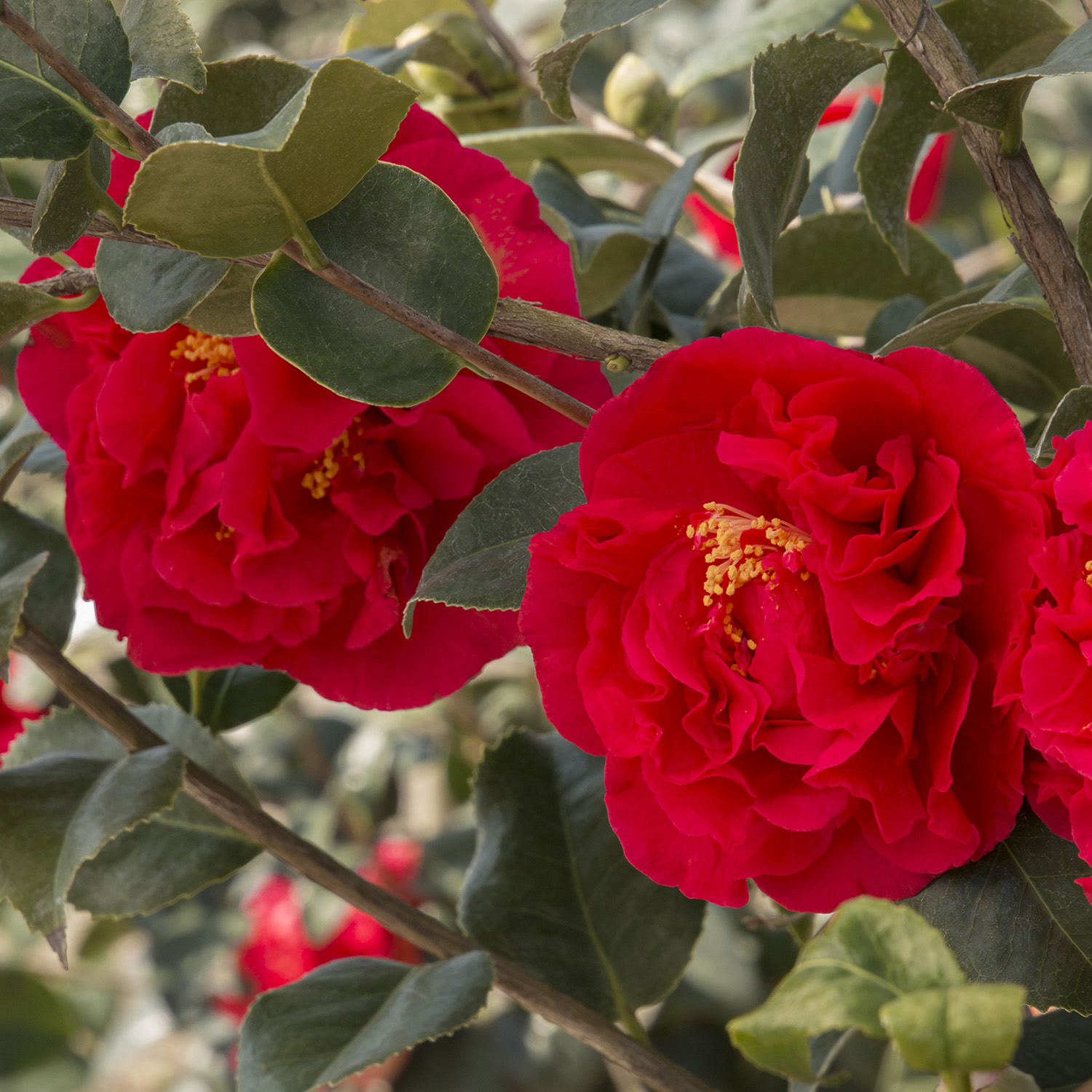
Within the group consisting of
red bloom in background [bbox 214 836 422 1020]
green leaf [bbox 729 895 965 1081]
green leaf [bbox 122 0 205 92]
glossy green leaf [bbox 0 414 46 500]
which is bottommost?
red bloom in background [bbox 214 836 422 1020]

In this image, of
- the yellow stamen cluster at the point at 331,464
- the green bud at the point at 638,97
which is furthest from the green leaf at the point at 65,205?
the green bud at the point at 638,97

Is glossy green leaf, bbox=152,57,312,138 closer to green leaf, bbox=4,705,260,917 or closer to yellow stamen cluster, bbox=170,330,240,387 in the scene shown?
yellow stamen cluster, bbox=170,330,240,387

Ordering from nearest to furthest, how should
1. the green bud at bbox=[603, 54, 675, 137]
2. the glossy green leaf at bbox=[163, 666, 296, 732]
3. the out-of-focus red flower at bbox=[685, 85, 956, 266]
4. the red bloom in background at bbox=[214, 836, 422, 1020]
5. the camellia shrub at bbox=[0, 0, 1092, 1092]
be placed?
the camellia shrub at bbox=[0, 0, 1092, 1092] < the glossy green leaf at bbox=[163, 666, 296, 732] < the green bud at bbox=[603, 54, 675, 137] < the out-of-focus red flower at bbox=[685, 85, 956, 266] < the red bloom in background at bbox=[214, 836, 422, 1020]

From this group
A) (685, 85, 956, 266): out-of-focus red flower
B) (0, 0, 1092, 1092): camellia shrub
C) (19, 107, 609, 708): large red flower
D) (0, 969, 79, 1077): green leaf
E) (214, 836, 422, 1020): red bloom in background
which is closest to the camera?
(0, 0, 1092, 1092): camellia shrub

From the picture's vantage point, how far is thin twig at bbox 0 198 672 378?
1.22 feet

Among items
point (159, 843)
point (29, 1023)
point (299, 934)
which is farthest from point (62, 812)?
point (29, 1023)

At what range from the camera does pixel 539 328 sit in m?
0.39

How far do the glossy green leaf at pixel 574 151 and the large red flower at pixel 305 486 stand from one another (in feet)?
0.84

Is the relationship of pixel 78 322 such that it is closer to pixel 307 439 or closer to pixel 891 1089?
pixel 307 439

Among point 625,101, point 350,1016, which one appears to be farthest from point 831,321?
point 350,1016

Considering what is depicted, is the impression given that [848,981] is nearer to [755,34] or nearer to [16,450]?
[16,450]

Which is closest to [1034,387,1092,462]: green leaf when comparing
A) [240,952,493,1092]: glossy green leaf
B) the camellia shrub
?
the camellia shrub

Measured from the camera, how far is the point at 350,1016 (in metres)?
0.53

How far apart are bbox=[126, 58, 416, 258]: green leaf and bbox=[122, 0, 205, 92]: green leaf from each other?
0.05m
